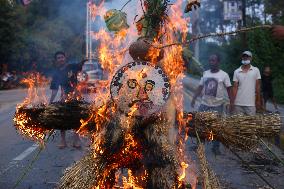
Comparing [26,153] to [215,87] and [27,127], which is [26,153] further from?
[27,127]

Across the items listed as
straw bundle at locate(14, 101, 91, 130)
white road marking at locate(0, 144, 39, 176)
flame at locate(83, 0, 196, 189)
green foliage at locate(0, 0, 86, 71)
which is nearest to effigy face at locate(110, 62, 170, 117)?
flame at locate(83, 0, 196, 189)

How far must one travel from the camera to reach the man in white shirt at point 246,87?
9.06m

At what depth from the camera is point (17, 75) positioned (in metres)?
36.8

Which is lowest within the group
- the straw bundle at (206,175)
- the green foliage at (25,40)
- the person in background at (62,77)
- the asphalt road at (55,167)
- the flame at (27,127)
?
the asphalt road at (55,167)

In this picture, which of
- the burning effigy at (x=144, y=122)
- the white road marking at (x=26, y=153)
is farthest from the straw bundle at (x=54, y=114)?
the white road marking at (x=26, y=153)

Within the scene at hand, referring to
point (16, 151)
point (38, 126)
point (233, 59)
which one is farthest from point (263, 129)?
point (233, 59)

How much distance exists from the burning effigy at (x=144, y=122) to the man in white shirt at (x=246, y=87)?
4190 mm

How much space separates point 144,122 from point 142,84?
465 millimetres

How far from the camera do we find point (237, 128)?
15.4ft

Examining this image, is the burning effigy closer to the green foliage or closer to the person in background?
the person in background

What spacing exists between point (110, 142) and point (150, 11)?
1475 mm

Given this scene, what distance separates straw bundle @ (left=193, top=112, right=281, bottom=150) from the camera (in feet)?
15.4

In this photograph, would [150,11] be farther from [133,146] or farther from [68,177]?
[68,177]

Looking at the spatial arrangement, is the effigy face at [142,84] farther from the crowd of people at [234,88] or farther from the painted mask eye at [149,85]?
the crowd of people at [234,88]
